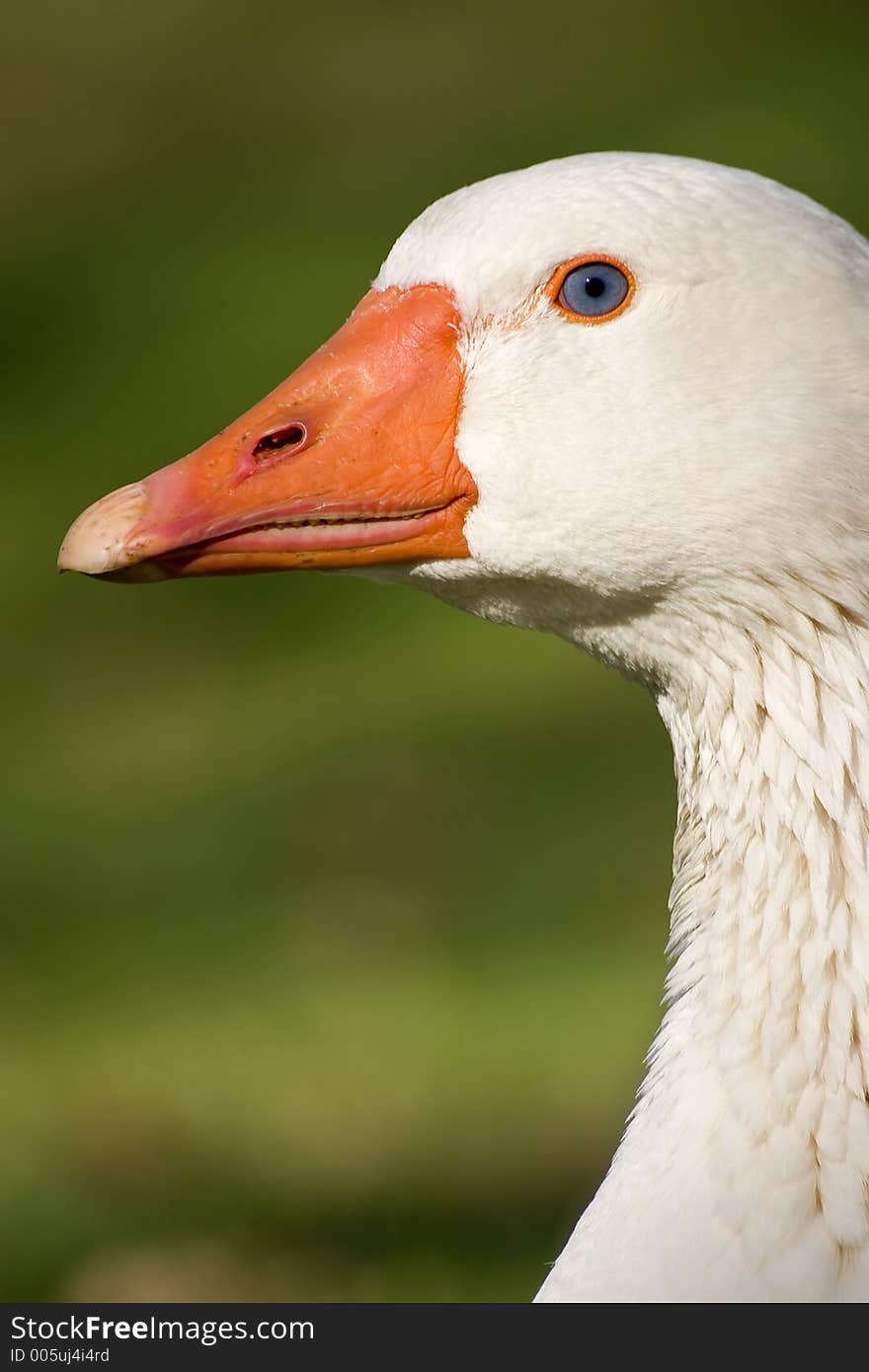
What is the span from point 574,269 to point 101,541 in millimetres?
869

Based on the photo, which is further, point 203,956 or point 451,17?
point 451,17

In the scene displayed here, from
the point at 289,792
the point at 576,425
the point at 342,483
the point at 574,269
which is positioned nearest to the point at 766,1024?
the point at 576,425

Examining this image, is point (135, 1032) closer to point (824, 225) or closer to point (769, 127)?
point (824, 225)

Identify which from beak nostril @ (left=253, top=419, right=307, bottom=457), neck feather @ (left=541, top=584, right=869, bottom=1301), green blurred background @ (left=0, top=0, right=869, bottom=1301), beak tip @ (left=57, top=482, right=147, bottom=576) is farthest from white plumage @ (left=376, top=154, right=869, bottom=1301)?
green blurred background @ (left=0, top=0, right=869, bottom=1301)

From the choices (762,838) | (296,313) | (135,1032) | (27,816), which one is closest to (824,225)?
(762,838)

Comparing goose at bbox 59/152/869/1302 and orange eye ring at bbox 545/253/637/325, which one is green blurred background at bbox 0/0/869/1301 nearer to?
goose at bbox 59/152/869/1302

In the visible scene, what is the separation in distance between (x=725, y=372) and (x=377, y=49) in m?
14.8

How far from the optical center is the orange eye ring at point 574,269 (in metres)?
2.87

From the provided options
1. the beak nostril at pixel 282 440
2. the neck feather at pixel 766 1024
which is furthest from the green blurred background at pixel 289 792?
the beak nostril at pixel 282 440

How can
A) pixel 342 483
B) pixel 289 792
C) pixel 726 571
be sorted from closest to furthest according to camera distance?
pixel 726 571
pixel 342 483
pixel 289 792

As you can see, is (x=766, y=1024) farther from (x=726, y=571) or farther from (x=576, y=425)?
(x=576, y=425)

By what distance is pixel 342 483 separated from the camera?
3035mm

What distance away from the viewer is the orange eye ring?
2871mm

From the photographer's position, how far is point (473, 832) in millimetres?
7988
